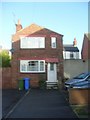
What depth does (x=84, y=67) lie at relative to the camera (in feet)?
111

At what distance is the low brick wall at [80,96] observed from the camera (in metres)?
16.8

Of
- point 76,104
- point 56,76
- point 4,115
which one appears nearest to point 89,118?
point 4,115

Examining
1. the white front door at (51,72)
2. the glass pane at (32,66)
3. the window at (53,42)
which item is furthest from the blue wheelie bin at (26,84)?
the window at (53,42)

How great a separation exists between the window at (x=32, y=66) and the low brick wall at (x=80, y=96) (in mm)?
15986

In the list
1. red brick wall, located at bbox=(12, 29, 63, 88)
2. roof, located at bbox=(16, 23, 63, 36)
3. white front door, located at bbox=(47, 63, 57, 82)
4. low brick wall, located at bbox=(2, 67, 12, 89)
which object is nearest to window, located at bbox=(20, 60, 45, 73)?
red brick wall, located at bbox=(12, 29, 63, 88)

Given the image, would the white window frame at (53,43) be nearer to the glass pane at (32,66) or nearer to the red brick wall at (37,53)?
the red brick wall at (37,53)

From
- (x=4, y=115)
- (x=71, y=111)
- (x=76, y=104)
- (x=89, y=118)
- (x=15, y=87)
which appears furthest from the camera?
(x=15, y=87)

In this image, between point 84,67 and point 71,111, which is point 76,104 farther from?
point 84,67

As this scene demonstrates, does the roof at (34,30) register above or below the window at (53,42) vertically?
above

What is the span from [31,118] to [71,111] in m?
2.55

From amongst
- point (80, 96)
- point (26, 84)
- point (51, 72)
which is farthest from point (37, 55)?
point (80, 96)

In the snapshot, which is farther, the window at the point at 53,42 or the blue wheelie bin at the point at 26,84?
the window at the point at 53,42

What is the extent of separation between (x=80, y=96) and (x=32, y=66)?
1663 cm

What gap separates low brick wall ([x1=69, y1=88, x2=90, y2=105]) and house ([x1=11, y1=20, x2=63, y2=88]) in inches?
615
